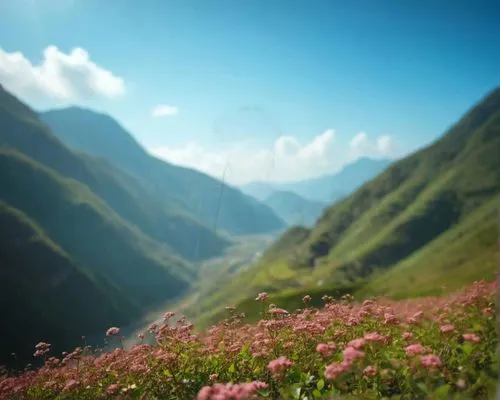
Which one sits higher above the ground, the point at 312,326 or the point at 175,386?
the point at 312,326

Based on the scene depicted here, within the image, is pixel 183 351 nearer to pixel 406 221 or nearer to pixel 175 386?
pixel 175 386

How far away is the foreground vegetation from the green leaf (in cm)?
1

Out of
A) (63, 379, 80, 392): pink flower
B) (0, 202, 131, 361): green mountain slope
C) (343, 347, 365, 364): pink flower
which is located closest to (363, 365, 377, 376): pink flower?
(343, 347, 365, 364): pink flower

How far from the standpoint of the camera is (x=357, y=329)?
9336 mm

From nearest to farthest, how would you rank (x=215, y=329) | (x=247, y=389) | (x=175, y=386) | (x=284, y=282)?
(x=247, y=389) → (x=175, y=386) → (x=215, y=329) → (x=284, y=282)

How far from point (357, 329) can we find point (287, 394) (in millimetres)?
4057

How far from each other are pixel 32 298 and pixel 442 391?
205 m

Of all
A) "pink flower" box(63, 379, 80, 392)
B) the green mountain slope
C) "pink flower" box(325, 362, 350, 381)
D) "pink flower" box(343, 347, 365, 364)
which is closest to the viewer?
"pink flower" box(325, 362, 350, 381)

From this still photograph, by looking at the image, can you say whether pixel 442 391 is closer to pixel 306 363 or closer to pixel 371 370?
pixel 371 370

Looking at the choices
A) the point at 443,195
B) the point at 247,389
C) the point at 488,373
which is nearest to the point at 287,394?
the point at 247,389

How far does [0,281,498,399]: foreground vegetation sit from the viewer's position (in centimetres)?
570

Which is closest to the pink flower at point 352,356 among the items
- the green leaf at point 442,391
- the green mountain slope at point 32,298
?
the green leaf at point 442,391

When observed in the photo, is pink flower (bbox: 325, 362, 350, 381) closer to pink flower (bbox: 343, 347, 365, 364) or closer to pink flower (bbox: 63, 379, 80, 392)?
pink flower (bbox: 343, 347, 365, 364)

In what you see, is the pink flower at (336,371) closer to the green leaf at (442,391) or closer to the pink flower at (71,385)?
the green leaf at (442,391)
